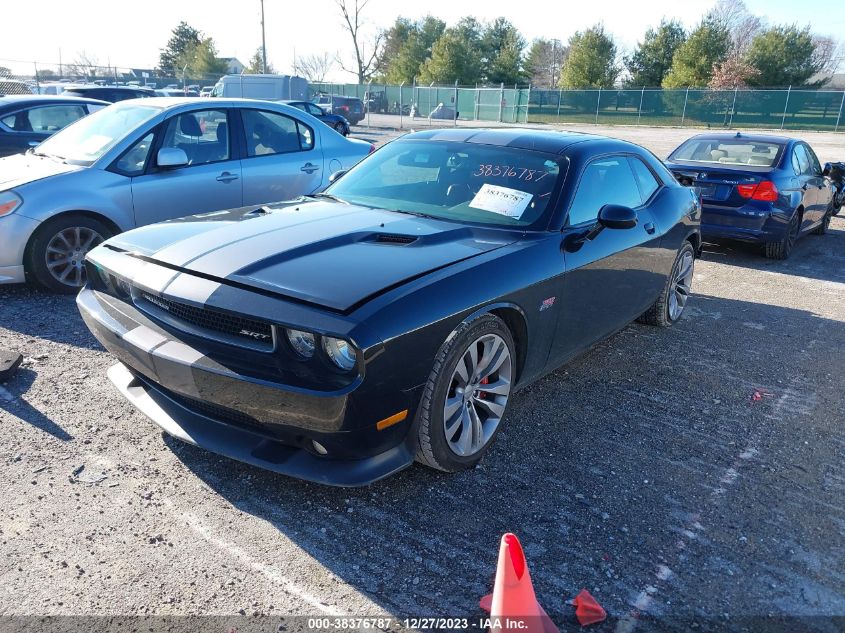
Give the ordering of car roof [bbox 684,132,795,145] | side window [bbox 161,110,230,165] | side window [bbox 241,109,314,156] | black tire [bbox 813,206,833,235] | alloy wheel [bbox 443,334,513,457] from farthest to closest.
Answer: black tire [bbox 813,206,833,235] < car roof [bbox 684,132,795,145] < side window [bbox 241,109,314,156] < side window [bbox 161,110,230,165] < alloy wheel [bbox 443,334,513,457]

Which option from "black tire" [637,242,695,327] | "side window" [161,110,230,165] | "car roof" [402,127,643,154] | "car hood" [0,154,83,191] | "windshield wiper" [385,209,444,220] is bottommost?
"black tire" [637,242,695,327]

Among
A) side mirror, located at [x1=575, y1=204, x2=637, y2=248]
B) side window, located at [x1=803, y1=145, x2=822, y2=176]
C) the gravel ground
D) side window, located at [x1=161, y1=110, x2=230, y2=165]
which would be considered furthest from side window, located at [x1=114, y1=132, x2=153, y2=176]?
side window, located at [x1=803, y1=145, x2=822, y2=176]

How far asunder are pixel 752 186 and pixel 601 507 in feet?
20.3

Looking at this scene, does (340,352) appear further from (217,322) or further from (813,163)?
(813,163)

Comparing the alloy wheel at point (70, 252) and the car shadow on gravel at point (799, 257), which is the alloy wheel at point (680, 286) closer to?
the car shadow on gravel at point (799, 257)

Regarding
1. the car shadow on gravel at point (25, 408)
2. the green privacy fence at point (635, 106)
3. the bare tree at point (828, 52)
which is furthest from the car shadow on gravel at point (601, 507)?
the bare tree at point (828, 52)

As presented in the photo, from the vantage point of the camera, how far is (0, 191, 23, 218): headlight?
213 inches

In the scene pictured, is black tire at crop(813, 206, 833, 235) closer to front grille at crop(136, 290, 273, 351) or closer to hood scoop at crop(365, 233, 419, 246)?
hood scoop at crop(365, 233, 419, 246)

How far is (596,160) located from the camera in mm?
Answer: 4246

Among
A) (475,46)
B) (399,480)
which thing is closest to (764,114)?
(475,46)

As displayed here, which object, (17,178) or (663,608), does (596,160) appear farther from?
(17,178)

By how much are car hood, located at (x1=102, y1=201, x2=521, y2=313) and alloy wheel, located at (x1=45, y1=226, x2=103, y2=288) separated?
2.50 m

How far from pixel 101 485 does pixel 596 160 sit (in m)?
3.32

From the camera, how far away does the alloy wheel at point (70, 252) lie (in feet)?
18.7
